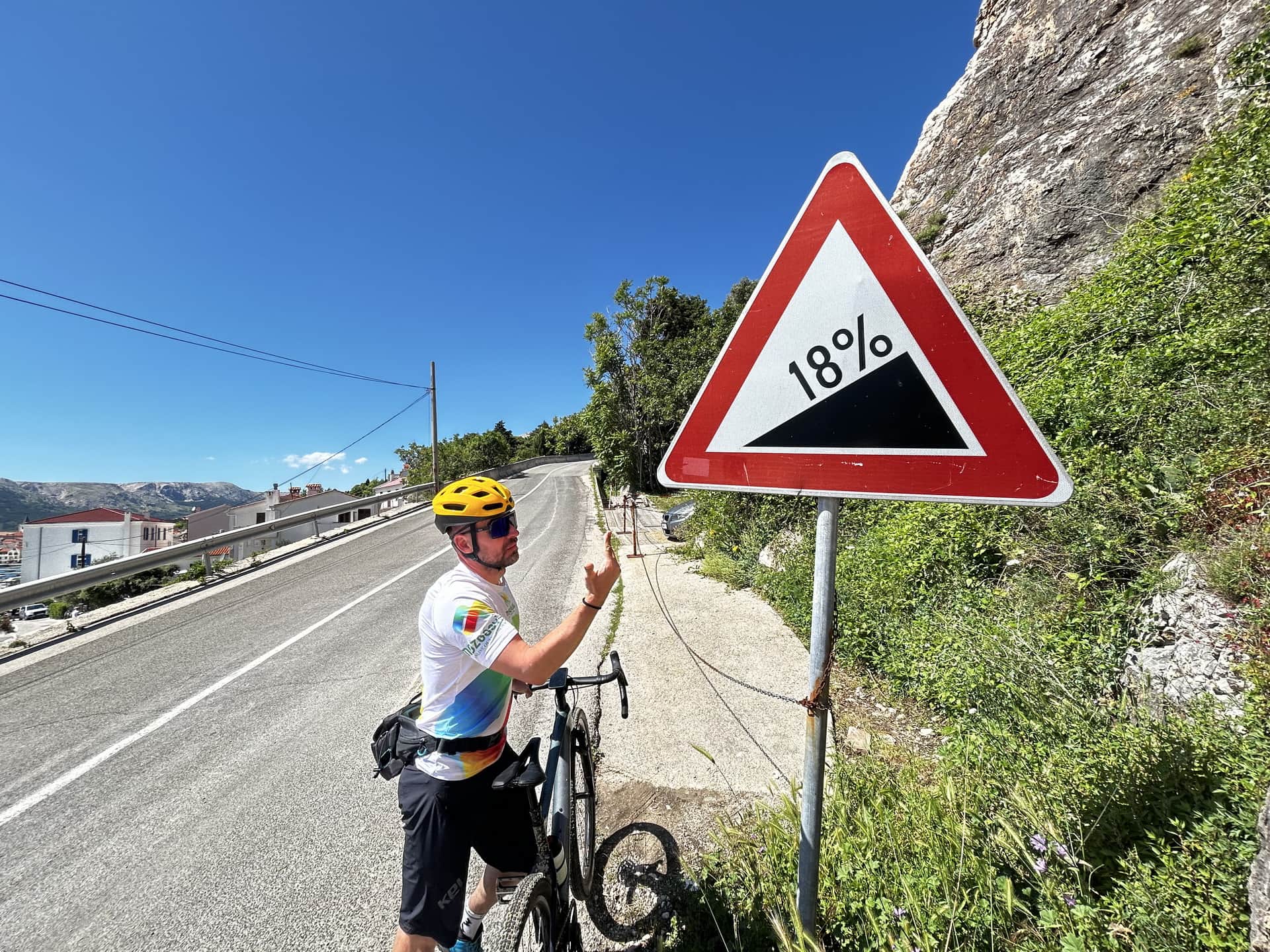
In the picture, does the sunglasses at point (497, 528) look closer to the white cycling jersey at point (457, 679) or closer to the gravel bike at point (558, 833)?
the white cycling jersey at point (457, 679)

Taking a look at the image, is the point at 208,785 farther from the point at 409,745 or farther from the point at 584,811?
the point at 409,745

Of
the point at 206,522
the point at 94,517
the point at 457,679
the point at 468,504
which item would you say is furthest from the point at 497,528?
the point at 94,517

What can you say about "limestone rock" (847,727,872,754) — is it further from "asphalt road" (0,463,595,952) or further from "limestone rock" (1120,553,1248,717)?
"asphalt road" (0,463,595,952)

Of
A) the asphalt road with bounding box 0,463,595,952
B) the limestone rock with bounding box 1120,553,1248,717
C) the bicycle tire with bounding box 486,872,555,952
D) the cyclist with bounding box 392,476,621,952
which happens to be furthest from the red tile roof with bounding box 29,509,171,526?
the limestone rock with bounding box 1120,553,1248,717

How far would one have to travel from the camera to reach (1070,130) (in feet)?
34.4

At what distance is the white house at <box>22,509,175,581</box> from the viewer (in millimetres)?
49594

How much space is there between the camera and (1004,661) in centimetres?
278

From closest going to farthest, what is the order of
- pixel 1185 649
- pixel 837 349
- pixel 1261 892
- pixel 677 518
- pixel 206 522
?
pixel 1261 892 → pixel 837 349 → pixel 1185 649 → pixel 677 518 → pixel 206 522

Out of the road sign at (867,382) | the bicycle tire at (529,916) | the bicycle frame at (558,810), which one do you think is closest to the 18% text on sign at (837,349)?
the road sign at (867,382)

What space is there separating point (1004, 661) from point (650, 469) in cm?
2418

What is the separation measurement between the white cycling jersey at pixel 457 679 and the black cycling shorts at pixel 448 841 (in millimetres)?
57

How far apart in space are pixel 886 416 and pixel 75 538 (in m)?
81.7

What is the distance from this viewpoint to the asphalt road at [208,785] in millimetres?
2244

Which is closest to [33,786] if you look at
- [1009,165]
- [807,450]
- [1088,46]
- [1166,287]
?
[807,450]
